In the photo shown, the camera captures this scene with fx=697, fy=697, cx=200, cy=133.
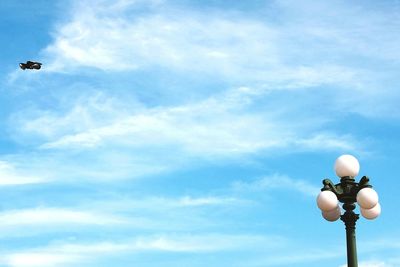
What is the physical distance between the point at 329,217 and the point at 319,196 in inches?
19.3

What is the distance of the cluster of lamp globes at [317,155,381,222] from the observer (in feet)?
43.9

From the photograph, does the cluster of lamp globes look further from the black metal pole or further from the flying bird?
the flying bird

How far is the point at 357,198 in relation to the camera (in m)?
13.5

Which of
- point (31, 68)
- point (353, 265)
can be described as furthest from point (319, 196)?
point (31, 68)

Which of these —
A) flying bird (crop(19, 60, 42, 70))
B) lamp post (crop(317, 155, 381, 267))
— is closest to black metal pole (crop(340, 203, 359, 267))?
lamp post (crop(317, 155, 381, 267))

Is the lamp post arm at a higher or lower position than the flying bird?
lower

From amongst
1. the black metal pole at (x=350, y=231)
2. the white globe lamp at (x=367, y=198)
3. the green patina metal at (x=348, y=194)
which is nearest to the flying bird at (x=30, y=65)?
the green patina metal at (x=348, y=194)

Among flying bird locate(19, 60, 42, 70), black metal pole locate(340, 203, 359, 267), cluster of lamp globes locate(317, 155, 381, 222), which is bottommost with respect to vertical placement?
black metal pole locate(340, 203, 359, 267)

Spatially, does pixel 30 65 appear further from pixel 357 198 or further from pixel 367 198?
pixel 367 198

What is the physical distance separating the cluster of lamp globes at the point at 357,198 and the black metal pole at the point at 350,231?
0.54 feet

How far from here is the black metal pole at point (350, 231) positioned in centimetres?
1314

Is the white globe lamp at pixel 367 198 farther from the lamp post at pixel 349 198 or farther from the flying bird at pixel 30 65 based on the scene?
the flying bird at pixel 30 65

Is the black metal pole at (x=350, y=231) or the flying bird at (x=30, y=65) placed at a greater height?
the flying bird at (x=30, y=65)

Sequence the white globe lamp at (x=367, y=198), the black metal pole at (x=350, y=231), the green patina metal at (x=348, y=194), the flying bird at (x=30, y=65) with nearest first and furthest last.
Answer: the black metal pole at (x=350, y=231)
the white globe lamp at (x=367, y=198)
the green patina metal at (x=348, y=194)
the flying bird at (x=30, y=65)
